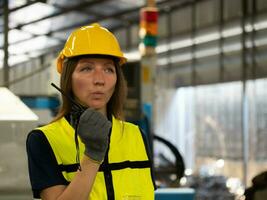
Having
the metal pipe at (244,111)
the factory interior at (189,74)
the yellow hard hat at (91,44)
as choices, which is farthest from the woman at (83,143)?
the metal pipe at (244,111)

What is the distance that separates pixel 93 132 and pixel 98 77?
209 millimetres

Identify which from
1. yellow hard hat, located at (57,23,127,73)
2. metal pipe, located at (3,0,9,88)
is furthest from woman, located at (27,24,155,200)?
metal pipe, located at (3,0,9,88)

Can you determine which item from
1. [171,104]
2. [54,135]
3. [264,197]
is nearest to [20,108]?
[54,135]

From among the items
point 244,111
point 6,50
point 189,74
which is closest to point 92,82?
point 6,50

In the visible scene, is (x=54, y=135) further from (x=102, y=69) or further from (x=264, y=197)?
(x=264, y=197)

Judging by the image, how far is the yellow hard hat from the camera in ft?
3.86

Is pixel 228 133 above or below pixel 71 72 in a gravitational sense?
below

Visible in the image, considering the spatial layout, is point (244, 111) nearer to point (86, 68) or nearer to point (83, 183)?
point (86, 68)

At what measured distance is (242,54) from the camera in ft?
19.9

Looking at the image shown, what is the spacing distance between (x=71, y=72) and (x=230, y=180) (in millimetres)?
5002

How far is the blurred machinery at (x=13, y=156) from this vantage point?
168cm

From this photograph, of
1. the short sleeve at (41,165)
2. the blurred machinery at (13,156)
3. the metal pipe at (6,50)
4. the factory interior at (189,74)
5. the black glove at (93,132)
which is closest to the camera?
the black glove at (93,132)

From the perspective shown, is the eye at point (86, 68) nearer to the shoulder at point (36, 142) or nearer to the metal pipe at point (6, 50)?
the shoulder at point (36, 142)

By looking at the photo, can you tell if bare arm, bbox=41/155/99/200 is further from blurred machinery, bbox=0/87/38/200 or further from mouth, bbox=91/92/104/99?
blurred machinery, bbox=0/87/38/200
